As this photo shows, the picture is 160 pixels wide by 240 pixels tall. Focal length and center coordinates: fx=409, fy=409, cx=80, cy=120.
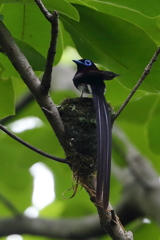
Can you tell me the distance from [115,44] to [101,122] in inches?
17.7

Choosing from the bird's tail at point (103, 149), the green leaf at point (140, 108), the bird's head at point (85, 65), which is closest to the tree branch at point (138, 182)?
the green leaf at point (140, 108)

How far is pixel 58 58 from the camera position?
2.61 m

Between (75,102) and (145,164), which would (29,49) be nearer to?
(75,102)

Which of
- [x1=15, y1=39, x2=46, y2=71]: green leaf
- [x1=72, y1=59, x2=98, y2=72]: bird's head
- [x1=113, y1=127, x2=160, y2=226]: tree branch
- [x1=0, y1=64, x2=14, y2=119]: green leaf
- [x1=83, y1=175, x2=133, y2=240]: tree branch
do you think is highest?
[x1=72, y1=59, x2=98, y2=72]: bird's head

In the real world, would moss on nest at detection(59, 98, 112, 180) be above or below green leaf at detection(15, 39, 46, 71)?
below

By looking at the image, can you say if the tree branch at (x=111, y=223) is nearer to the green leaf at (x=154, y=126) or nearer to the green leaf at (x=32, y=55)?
the green leaf at (x=32, y=55)

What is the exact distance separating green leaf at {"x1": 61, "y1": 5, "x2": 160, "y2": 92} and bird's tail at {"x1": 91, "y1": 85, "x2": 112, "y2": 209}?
0.22m

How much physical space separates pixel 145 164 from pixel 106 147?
7.10 feet

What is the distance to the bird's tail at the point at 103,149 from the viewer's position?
67.3 inches

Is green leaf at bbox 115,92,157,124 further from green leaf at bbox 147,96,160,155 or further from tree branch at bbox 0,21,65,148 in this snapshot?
tree branch at bbox 0,21,65,148

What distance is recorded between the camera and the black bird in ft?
5.68

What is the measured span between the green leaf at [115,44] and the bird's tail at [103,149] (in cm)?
22

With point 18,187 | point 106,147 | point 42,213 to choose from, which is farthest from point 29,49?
point 42,213

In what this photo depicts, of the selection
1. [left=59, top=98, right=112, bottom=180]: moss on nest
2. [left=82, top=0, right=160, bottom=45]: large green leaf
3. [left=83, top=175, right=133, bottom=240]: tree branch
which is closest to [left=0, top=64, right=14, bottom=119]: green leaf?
[left=59, top=98, right=112, bottom=180]: moss on nest
